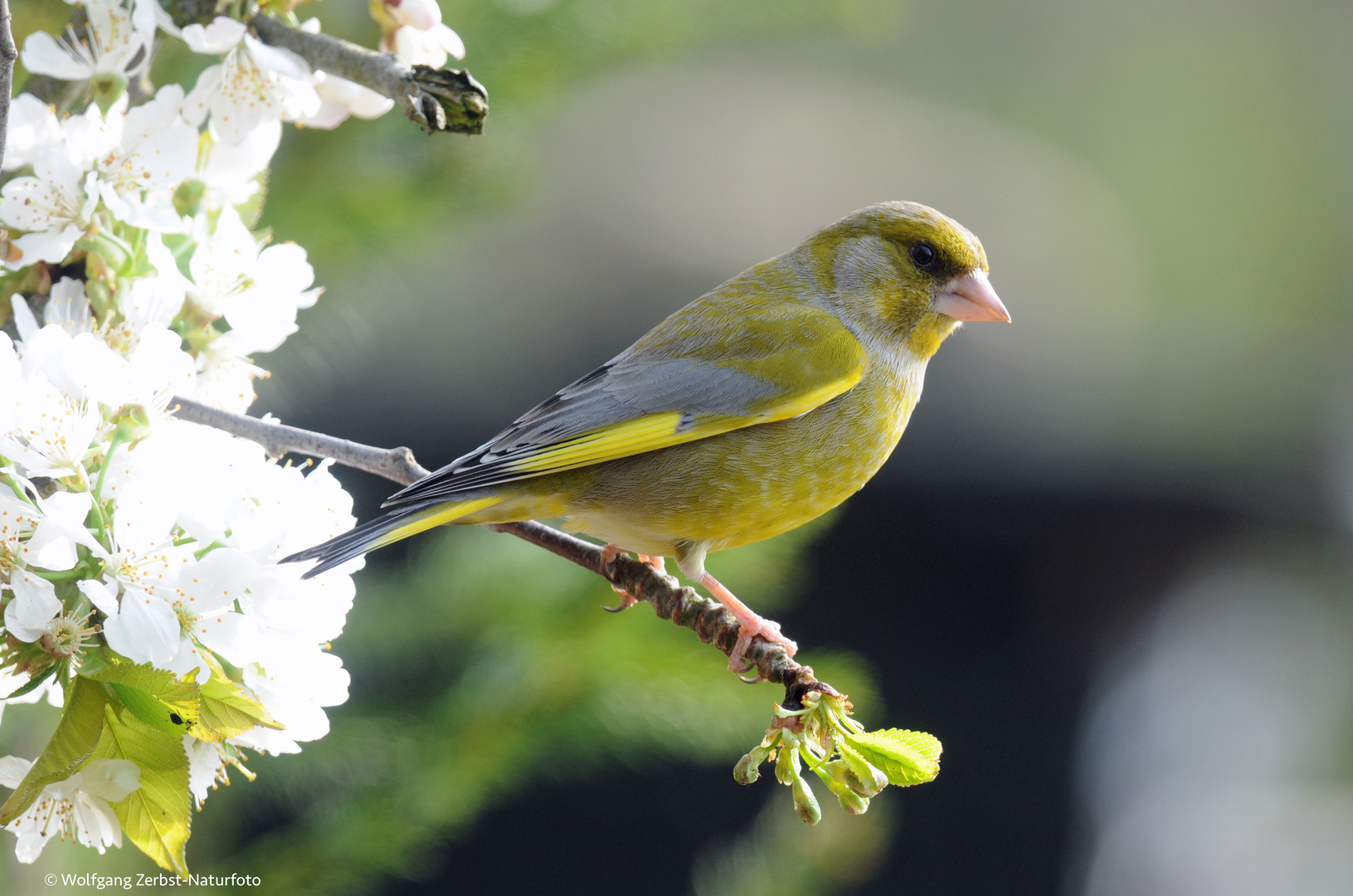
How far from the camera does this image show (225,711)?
70 centimetres

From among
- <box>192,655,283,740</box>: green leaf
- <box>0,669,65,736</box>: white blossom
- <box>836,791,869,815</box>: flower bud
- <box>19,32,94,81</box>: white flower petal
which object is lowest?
<box>0,669,65,736</box>: white blossom

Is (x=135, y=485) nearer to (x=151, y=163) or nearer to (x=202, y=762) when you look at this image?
(x=202, y=762)

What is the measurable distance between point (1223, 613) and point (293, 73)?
3.01 m

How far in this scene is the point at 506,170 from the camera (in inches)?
63.4

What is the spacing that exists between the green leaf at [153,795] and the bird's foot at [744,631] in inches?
16.8

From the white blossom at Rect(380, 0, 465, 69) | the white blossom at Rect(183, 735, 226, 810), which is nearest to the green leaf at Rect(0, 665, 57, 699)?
the white blossom at Rect(183, 735, 226, 810)

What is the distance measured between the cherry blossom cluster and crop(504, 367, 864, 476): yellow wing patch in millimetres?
318

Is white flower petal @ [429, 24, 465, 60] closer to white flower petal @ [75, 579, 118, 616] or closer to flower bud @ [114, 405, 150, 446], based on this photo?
flower bud @ [114, 405, 150, 446]

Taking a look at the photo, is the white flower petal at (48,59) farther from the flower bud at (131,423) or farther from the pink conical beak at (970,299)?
the pink conical beak at (970,299)

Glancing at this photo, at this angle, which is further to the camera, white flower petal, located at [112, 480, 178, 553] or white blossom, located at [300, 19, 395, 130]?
white blossom, located at [300, 19, 395, 130]

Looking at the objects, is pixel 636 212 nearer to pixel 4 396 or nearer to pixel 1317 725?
pixel 1317 725

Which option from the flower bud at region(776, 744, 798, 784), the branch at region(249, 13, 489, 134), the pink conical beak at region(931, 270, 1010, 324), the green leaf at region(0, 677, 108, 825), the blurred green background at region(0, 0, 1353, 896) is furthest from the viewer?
the blurred green background at region(0, 0, 1353, 896)

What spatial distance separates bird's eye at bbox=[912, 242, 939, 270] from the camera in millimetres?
1350

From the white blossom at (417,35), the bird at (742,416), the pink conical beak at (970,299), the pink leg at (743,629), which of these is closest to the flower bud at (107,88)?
the white blossom at (417,35)
